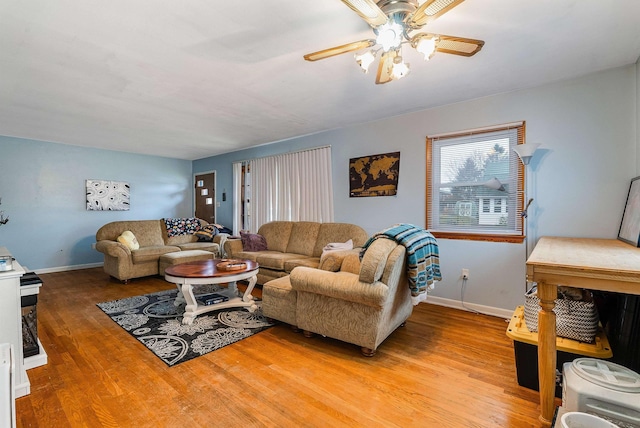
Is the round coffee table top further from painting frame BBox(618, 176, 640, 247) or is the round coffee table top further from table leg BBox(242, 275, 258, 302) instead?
painting frame BBox(618, 176, 640, 247)

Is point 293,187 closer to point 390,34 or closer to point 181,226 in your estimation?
point 181,226

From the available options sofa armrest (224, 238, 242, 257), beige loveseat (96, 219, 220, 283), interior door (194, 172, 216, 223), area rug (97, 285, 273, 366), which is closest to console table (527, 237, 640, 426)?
area rug (97, 285, 273, 366)

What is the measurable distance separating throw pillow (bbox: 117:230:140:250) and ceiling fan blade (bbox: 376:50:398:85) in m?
4.47

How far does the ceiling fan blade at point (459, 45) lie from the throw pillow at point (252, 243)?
143 inches

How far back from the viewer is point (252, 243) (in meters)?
4.57

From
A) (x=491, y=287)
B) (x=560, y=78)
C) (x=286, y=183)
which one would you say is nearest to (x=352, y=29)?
(x=560, y=78)

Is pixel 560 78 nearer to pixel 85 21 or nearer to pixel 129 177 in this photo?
pixel 85 21

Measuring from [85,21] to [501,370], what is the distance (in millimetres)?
3625

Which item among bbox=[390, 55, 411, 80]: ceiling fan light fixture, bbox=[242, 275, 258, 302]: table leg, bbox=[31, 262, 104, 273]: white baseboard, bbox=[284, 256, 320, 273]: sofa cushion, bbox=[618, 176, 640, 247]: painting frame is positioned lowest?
bbox=[31, 262, 104, 273]: white baseboard

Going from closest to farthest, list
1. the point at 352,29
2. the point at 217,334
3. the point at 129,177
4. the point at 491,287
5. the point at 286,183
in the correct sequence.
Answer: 1. the point at 352,29
2. the point at 217,334
3. the point at 491,287
4. the point at 286,183
5. the point at 129,177

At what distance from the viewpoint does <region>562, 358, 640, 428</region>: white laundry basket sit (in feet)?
4.05

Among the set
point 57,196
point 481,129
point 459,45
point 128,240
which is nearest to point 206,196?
point 128,240

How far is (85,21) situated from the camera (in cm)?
181

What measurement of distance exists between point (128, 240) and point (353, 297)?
13.7 feet
